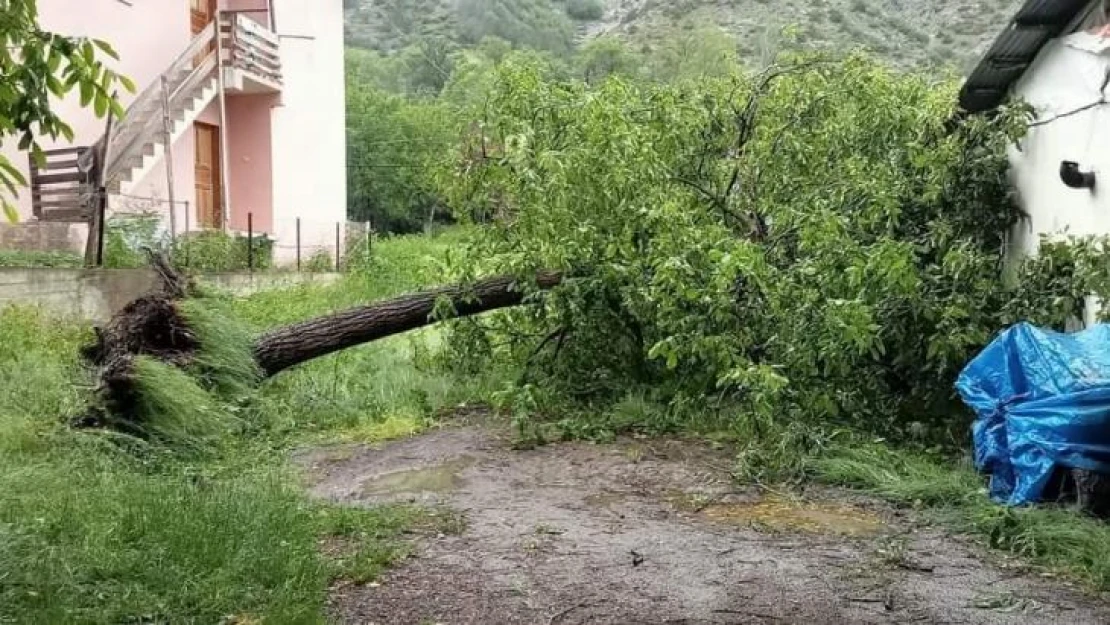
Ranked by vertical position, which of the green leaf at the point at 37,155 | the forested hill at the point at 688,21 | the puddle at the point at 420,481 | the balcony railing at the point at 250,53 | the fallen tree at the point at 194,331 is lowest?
the puddle at the point at 420,481

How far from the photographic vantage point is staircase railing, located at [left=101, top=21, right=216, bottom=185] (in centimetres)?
1439

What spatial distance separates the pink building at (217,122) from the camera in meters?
14.3

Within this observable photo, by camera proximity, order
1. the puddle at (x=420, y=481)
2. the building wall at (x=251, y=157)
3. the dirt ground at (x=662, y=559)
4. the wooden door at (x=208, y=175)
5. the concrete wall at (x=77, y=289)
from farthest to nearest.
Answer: the building wall at (x=251, y=157), the wooden door at (x=208, y=175), the concrete wall at (x=77, y=289), the puddle at (x=420, y=481), the dirt ground at (x=662, y=559)

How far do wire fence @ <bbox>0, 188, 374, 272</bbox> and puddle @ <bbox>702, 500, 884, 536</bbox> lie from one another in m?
9.41

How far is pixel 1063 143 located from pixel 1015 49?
98 centimetres

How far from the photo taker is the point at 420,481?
22.3ft

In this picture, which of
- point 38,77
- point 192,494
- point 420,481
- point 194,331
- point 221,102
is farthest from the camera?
point 221,102

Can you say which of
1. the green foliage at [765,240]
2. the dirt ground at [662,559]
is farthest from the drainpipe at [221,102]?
the dirt ground at [662,559]

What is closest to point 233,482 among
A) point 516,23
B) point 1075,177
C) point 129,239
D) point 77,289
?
point 1075,177

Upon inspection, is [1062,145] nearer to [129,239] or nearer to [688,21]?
[129,239]

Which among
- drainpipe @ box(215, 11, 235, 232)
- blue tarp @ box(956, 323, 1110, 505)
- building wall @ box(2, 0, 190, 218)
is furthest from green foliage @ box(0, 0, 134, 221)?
drainpipe @ box(215, 11, 235, 232)

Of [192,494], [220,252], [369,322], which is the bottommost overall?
[192,494]

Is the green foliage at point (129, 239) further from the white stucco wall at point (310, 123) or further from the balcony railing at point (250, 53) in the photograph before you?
the white stucco wall at point (310, 123)

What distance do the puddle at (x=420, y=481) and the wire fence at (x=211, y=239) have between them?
23.4ft
